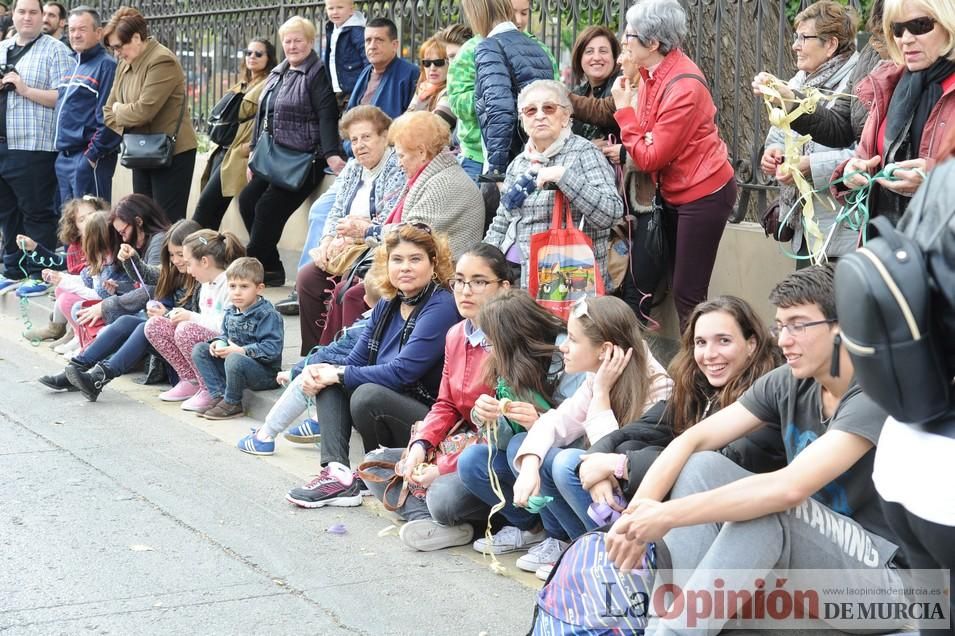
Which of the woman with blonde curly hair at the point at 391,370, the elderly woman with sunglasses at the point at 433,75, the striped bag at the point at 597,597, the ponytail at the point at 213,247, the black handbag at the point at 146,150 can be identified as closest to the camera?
the striped bag at the point at 597,597

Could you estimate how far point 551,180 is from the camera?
6230mm

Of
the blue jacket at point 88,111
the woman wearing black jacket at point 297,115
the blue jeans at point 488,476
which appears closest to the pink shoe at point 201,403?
the woman wearing black jacket at point 297,115

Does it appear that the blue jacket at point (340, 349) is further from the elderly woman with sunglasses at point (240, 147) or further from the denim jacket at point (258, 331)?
the elderly woman with sunglasses at point (240, 147)

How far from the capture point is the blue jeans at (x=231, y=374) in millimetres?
7520

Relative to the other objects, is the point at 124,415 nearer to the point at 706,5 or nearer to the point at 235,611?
the point at 235,611

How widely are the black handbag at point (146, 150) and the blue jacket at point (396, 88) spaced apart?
236 centimetres

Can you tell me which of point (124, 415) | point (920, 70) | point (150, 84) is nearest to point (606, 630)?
point (920, 70)

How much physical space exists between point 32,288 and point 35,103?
1.65m

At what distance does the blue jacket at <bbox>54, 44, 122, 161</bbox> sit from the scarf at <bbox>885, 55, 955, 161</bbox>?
790cm

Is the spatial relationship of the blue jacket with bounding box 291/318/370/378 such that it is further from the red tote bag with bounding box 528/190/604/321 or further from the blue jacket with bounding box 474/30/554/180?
the blue jacket with bounding box 474/30/554/180

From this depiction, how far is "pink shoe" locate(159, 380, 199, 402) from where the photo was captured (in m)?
8.09

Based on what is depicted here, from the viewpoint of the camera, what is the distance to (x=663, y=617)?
3.66 meters

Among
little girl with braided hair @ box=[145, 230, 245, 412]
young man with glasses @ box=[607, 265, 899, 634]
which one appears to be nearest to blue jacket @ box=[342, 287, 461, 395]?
little girl with braided hair @ box=[145, 230, 245, 412]

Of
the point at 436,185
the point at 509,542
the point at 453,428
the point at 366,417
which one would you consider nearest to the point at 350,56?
the point at 436,185
